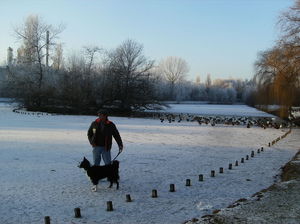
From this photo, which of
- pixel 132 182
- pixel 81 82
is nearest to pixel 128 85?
pixel 81 82

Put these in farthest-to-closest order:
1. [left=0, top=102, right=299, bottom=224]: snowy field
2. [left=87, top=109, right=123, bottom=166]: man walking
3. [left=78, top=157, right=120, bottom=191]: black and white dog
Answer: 1. [left=87, top=109, right=123, bottom=166]: man walking
2. [left=78, top=157, right=120, bottom=191]: black and white dog
3. [left=0, top=102, right=299, bottom=224]: snowy field

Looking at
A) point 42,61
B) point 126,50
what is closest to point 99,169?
point 126,50

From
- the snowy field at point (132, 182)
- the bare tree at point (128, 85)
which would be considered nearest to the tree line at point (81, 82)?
the bare tree at point (128, 85)

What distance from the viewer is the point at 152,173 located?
7598mm

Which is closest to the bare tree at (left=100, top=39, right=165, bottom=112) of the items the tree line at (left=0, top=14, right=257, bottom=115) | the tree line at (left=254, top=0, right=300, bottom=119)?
the tree line at (left=0, top=14, right=257, bottom=115)

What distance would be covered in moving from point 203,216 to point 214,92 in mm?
92387

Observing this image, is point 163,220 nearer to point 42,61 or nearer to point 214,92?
point 42,61

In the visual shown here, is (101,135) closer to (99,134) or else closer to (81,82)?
(99,134)

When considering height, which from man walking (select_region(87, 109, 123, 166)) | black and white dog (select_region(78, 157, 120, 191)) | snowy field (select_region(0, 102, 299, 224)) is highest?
man walking (select_region(87, 109, 123, 166))

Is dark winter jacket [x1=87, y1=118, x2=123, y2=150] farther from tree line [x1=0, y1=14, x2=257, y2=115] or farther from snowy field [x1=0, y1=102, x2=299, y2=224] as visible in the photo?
tree line [x1=0, y1=14, x2=257, y2=115]

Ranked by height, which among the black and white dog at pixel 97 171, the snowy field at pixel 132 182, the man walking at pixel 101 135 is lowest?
the snowy field at pixel 132 182

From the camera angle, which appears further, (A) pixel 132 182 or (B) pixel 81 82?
(B) pixel 81 82

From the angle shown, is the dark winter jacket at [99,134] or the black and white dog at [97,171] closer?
the black and white dog at [97,171]

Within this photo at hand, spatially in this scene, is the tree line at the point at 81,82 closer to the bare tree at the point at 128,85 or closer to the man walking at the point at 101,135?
the bare tree at the point at 128,85
